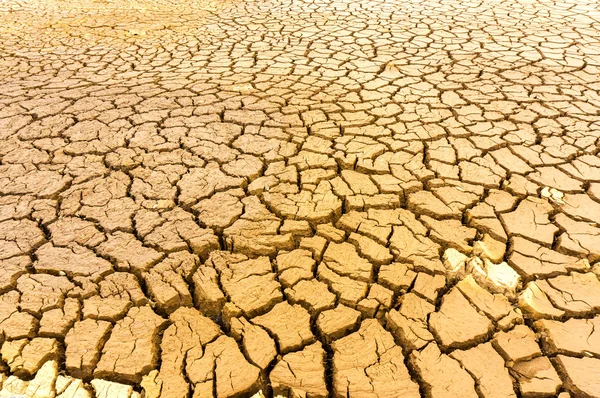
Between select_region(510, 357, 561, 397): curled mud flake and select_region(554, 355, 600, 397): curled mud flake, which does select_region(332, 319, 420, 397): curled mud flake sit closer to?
select_region(510, 357, 561, 397): curled mud flake

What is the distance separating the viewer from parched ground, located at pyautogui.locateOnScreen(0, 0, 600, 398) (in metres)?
1.40

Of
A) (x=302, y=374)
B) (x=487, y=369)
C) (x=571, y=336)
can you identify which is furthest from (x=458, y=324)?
(x=302, y=374)

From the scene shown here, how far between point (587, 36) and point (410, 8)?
220cm

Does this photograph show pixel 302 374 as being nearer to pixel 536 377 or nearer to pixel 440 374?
pixel 440 374

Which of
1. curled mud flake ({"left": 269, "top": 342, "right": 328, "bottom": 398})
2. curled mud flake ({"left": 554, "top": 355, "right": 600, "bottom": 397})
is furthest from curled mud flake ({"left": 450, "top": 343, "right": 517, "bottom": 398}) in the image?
curled mud flake ({"left": 269, "top": 342, "right": 328, "bottom": 398})

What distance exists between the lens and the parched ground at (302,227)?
4.59 feet

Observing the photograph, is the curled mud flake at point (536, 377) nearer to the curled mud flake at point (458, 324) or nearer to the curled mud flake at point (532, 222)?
the curled mud flake at point (458, 324)

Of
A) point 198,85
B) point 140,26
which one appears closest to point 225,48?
point 198,85

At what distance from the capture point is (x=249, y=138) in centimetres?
270

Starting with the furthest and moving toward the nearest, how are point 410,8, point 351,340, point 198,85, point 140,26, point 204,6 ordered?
point 204,6
point 410,8
point 140,26
point 198,85
point 351,340

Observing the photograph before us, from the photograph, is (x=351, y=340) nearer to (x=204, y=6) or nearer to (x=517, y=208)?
(x=517, y=208)

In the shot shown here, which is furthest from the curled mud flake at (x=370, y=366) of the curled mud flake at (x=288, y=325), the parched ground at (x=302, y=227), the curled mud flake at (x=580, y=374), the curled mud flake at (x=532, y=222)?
the curled mud flake at (x=532, y=222)

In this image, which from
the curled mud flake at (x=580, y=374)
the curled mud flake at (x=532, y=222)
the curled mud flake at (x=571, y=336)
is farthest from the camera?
the curled mud flake at (x=532, y=222)

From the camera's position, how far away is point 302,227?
1969mm
